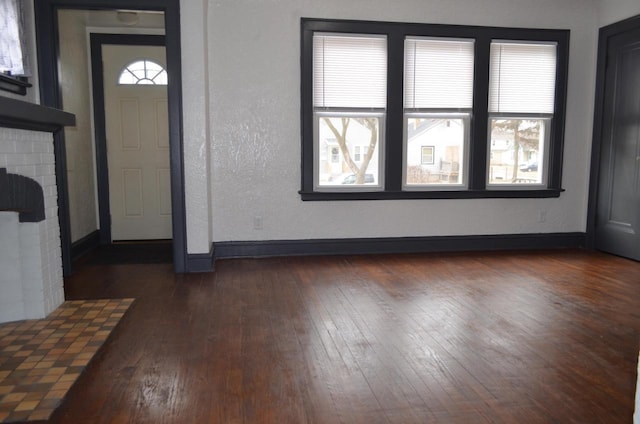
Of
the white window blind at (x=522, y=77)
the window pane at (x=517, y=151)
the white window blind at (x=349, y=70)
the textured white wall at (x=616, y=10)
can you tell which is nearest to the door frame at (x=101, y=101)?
the white window blind at (x=349, y=70)

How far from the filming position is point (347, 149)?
5.18 metres

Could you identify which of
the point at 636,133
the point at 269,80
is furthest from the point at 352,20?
the point at 636,133

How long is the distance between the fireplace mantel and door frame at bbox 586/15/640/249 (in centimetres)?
519

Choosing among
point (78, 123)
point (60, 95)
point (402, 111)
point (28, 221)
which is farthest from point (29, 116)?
point (402, 111)

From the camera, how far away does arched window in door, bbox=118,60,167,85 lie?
579 cm

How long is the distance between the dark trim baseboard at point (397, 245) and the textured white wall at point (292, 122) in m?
0.07

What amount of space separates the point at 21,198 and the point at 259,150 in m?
2.38

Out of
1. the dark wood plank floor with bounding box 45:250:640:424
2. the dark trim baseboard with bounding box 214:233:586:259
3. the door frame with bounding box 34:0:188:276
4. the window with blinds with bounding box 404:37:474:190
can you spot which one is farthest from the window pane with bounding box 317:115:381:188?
the door frame with bounding box 34:0:188:276

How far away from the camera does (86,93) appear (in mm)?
5523

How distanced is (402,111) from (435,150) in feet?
1.88

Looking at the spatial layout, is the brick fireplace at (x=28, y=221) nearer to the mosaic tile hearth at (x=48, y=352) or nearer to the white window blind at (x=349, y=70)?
the mosaic tile hearth at (x=48, y=352)

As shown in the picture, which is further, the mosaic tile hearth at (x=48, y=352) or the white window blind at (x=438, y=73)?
the white window blind at (x=438, y=73)

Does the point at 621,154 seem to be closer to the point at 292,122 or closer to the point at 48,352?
the point at 292,122

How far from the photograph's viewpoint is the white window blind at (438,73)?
5.14m
